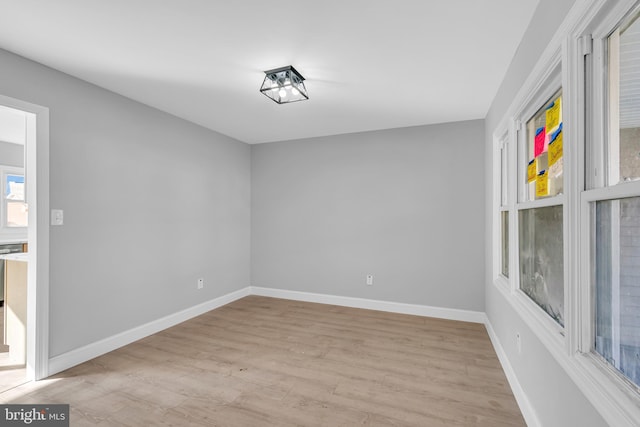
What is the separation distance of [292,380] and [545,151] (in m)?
2.36

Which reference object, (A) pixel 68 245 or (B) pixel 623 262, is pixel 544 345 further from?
(A) pixel 68 245

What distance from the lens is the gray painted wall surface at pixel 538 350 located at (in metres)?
1.21

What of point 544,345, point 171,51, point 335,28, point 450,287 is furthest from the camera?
point 450,287

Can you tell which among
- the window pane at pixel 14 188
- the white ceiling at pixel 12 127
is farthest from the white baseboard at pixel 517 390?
the window pane at pixel 14 188

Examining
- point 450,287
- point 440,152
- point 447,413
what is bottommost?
point 447,413

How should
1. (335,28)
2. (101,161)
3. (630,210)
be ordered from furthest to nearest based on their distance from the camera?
(101,161) → (335,28) → (630,210)

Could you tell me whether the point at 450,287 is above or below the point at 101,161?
below

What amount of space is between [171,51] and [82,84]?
1.12m

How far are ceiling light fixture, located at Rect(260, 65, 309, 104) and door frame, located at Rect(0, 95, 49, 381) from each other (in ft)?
5.85

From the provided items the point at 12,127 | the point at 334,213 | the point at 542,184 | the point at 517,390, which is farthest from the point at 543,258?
the point at 12,127

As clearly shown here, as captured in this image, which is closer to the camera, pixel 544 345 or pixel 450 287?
pixel 544 345

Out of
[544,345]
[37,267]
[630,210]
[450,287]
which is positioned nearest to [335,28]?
[630,210]

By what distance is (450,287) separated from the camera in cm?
368

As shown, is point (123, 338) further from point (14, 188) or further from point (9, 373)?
point (14, 188)
